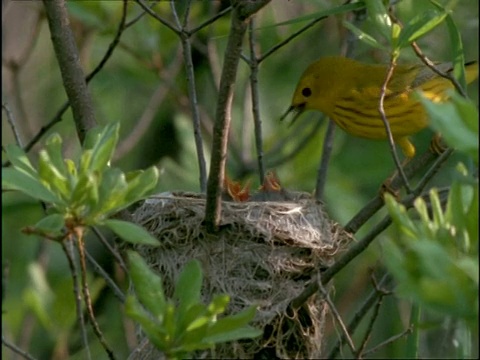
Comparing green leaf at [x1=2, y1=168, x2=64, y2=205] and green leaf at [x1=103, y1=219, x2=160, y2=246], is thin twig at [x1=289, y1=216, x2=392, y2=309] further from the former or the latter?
green leaf at [x1=2, y1=168, x2=64, y2=205]

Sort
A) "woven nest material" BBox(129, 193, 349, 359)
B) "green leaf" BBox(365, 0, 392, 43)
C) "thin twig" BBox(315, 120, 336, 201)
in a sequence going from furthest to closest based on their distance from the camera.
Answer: "thin twig" BBox(315, 120, 336, 201) < "woven nest material" BBox(129, 193, 349, 359) < "green leaf" BBox(365, 0, 392, 43)

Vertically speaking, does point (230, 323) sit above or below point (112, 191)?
below

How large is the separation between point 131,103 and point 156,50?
1640 millimetres

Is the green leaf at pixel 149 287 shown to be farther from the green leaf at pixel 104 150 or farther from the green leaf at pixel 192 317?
the green leaf at pixel 104 150

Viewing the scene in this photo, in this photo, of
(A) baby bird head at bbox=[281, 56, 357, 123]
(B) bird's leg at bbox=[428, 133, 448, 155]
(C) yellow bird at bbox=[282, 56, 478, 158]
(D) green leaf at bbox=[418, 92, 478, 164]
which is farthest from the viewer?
(A) baby bird head at bbox=[281, 56, 357, 123]

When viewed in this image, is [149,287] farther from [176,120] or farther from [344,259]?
[176,120]

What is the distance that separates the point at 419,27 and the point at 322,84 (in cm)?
239

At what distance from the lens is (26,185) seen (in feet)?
8.18

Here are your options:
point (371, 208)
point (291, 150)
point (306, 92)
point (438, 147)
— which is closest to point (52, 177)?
point (371, 208)

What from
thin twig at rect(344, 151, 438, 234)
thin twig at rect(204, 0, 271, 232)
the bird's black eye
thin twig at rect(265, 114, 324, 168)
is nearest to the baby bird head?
the bird's black eye

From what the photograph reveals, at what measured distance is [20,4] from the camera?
6.13 meters

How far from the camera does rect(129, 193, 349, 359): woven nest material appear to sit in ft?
11.7

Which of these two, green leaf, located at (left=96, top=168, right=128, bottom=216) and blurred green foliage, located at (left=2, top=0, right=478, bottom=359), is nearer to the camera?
green leaf, located at (left=96, top=168, right=128, bottom=216)

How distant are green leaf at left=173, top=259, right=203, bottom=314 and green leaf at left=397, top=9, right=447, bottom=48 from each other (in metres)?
0.84
